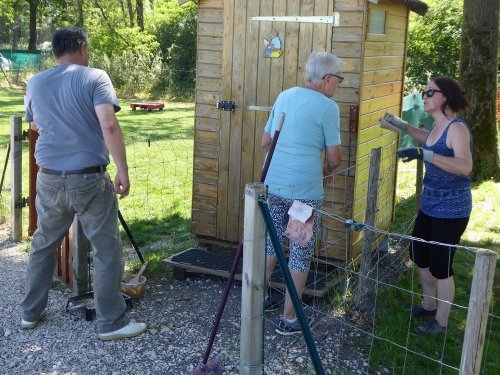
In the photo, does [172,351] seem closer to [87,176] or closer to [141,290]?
[141,290]

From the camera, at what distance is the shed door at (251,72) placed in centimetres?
521

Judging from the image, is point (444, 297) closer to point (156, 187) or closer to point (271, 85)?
point (271, 85)

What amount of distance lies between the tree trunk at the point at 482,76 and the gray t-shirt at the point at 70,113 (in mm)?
6839

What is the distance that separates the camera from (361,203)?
218 inches

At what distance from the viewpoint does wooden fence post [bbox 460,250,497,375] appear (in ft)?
8.45

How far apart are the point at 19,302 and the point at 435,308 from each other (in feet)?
10.4

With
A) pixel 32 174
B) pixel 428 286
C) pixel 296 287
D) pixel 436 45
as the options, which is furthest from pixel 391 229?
pixel 436 45

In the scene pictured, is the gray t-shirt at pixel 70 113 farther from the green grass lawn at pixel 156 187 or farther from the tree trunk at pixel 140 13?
the tree trunk at pixel 140 13

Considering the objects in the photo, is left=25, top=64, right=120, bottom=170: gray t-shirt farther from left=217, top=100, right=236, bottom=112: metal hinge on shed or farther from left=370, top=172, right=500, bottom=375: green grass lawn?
left=370, top=172, right=500, bottom=375: green grass lawn

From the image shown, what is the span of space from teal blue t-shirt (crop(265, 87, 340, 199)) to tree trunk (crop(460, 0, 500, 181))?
19.6 feet

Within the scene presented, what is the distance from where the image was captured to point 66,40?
13.6 ft

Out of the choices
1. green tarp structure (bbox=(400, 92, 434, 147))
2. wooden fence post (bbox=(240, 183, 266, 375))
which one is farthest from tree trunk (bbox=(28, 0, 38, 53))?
wooden fence post (bbox=(240, 183, 266, 375))

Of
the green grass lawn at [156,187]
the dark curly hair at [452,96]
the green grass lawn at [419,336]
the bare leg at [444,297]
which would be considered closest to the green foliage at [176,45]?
the green grass lawn at [156,187]

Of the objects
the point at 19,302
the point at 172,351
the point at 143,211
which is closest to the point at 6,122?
the point at 143,211
